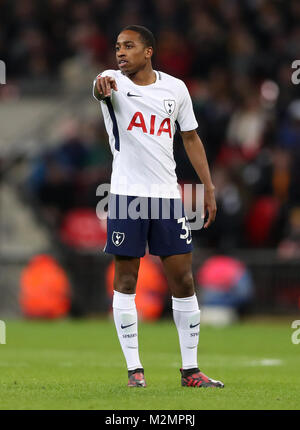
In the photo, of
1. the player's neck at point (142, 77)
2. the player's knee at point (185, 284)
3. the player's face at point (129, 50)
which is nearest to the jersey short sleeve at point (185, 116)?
the player's neck at point (142, 77)

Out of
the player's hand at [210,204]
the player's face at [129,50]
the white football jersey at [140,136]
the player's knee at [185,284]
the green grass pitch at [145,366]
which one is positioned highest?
the player's face at [129,50]

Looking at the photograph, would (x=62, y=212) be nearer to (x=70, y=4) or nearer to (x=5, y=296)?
(x=5, y=296)

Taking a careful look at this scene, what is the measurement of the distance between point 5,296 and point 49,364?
6.75m

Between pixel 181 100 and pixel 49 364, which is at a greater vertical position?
pixel 181 100

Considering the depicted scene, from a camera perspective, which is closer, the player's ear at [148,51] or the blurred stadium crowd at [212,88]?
the player's ear at [148,51]

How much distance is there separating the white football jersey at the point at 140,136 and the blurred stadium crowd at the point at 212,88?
26.9 feet

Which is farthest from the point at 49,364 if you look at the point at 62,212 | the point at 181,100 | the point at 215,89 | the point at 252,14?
the point at 252,14

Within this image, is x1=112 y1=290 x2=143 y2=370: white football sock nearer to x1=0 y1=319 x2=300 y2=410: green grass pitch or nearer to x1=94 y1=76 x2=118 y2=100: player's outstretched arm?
x1=0 y1=319 x2=300 y2=410: green grass pitch

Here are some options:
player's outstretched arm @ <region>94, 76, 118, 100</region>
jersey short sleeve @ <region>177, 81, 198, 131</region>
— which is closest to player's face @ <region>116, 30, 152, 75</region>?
player's outstretched arm @ <region>94, 76, 118, 100</region>

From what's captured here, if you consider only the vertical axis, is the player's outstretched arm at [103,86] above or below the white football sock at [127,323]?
above

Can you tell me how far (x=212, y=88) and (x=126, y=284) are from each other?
10905 millimetres

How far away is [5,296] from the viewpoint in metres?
16.2

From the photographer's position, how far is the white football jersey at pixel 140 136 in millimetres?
7410

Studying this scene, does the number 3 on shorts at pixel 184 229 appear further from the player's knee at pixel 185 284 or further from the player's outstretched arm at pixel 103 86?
the player's outstretched arm at pixel 103 86
